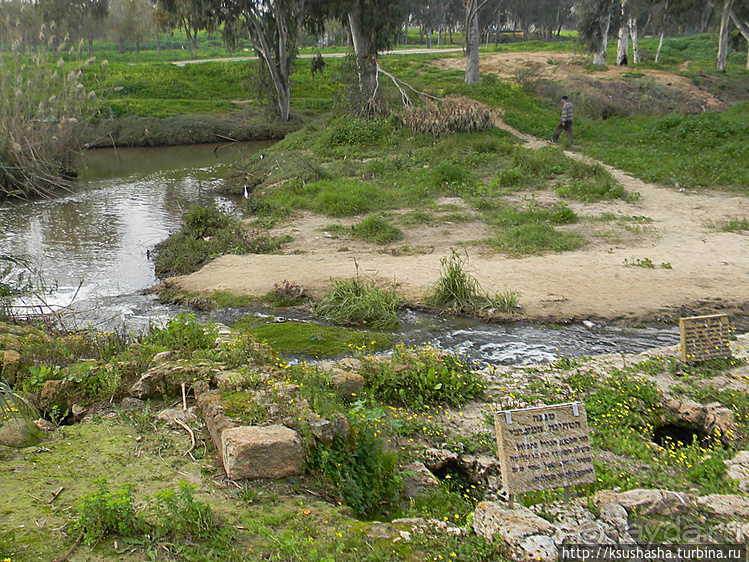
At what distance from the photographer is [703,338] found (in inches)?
256

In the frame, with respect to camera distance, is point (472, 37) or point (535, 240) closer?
point (535, 240)

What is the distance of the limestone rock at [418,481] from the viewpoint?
14.2 feet

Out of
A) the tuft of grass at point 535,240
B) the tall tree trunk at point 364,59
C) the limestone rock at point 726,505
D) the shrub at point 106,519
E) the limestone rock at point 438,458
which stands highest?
the tall tree trunk at point 364,59

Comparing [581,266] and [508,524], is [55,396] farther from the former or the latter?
[581,266]

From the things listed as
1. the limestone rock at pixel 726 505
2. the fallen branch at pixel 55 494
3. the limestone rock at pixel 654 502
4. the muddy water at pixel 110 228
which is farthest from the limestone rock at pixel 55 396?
the limestone rock at pixel 726 505

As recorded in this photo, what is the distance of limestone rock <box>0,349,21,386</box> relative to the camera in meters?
5.52

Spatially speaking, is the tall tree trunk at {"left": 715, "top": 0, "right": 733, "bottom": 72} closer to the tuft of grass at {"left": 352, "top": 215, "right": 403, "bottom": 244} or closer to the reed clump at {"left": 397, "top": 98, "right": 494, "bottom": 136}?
the reed clump at {"left": 397, "top": 98, "right": 494, "bottom": 136}

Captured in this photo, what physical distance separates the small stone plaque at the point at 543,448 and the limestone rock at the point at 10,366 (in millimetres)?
4256

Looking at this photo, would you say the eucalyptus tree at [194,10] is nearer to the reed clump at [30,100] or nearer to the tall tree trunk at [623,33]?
the reed clump at [30,100]

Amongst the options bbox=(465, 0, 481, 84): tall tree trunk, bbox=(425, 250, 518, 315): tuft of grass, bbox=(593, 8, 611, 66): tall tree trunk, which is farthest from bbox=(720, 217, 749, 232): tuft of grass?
bbox=(593, 8, 611, 66): tall tree trunk

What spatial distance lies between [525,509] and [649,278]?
6562 millimetres

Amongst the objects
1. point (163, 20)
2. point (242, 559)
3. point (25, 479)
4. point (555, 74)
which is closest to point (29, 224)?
point (25, 479)

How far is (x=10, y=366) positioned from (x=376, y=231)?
7519 millimetres

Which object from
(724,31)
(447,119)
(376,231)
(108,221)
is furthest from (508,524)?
(724,31)
